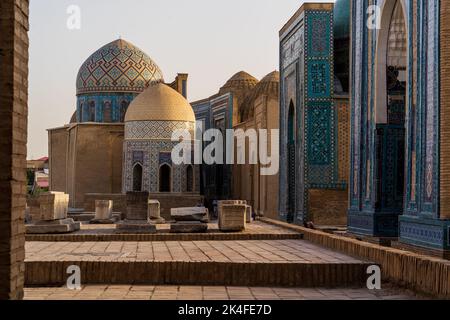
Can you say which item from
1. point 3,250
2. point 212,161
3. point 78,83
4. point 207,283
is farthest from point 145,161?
point 3,250

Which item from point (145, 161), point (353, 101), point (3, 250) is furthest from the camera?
point (145, 161)

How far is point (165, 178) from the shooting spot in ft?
102

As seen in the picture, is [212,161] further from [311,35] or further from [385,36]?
[385,36]

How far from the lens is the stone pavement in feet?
20.9

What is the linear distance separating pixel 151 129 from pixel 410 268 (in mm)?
24177

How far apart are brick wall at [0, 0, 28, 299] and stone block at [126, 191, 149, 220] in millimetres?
8451

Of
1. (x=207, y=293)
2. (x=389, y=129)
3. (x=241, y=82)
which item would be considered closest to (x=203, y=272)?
(x=207, y=293)

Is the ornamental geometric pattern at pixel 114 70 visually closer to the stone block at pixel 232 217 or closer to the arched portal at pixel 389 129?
the stone block at pixel 232 217

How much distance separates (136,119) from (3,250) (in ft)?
85.7

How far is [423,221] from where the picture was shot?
385 inches

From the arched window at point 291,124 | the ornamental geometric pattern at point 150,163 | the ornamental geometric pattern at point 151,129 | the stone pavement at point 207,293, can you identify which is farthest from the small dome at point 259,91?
the stone pavement at point 207,293

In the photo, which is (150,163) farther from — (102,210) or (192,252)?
(192,252)

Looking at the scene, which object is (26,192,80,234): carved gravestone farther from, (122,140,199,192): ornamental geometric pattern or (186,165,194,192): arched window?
(186,165,194,192): arched window

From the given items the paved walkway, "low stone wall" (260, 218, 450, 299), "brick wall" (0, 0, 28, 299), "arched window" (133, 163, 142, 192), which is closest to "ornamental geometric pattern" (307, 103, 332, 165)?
the paved walkway
